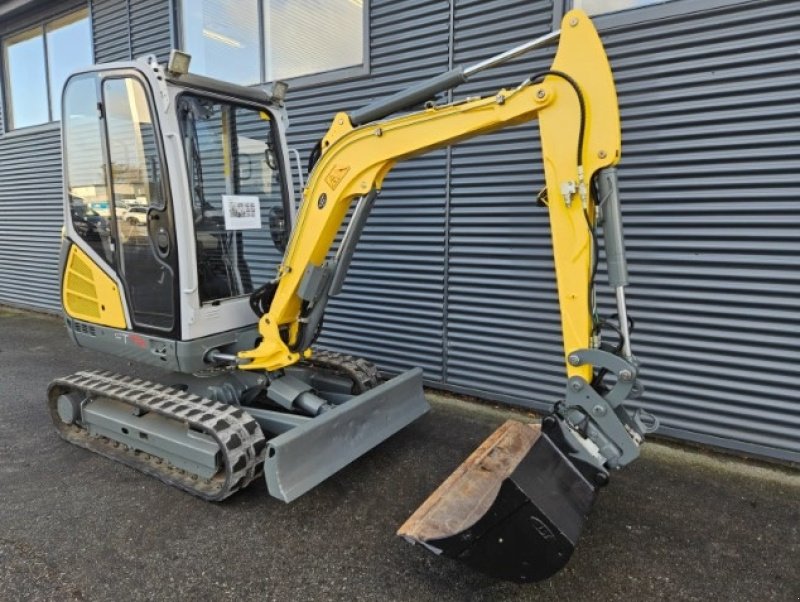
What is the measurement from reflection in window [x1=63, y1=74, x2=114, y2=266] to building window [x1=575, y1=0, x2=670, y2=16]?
11.9 ft

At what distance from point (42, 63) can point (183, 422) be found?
27.7 ft

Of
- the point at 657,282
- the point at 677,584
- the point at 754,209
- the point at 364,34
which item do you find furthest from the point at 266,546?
the point at 364,34

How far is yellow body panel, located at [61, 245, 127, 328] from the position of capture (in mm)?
3613

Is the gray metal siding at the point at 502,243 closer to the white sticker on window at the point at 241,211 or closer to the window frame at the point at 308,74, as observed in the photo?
the window frame at the point at 308,74

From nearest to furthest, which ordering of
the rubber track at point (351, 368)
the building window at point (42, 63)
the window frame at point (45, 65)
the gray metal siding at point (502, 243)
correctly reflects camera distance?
the rubber track at point (351, 368), the gray metal siding at point (502, 243), the window frame at point (45, 65), the building window at point (42, 63)

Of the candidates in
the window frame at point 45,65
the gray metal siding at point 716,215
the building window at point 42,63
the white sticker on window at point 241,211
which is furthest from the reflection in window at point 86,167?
the building window at point 42,63

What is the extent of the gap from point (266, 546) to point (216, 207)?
84.6 inches

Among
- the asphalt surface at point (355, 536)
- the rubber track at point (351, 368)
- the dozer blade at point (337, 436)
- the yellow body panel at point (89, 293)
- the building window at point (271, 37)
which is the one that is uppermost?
the building window at point (271, 37)

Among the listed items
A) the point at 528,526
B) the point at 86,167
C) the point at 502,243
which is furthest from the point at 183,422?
the point at 502,243

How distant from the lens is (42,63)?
27.8 ft

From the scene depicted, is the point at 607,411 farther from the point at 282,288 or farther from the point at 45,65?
the point at 45,65

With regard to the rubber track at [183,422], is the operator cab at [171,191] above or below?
above

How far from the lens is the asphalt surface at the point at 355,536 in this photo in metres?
2.37

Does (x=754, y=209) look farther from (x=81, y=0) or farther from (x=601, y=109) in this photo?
(x=81, y=0)
